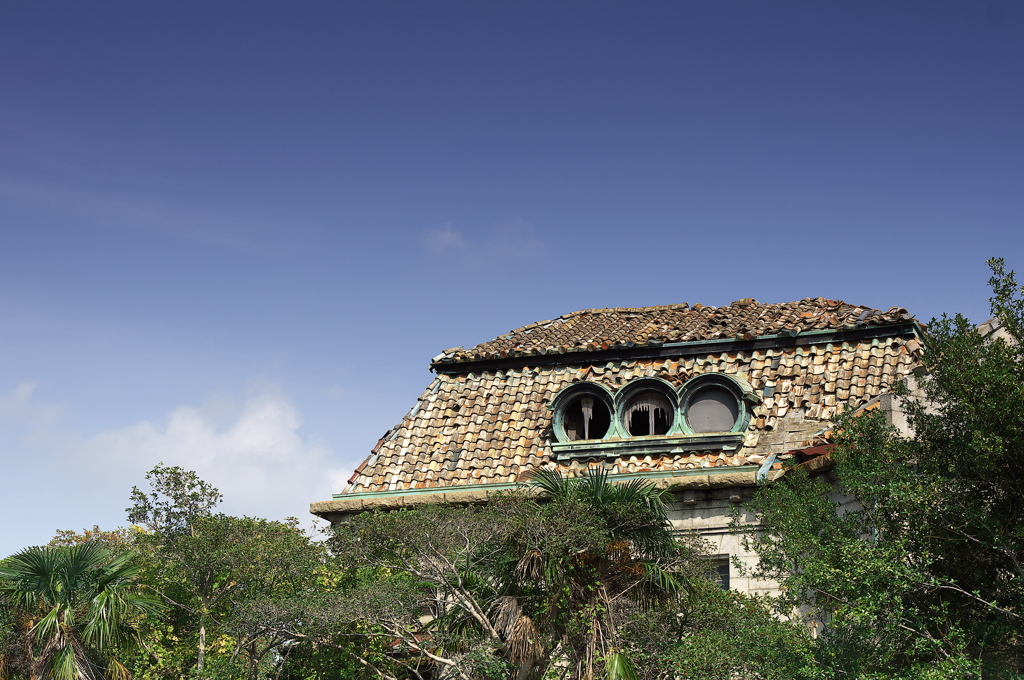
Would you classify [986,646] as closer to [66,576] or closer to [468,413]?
[468,413]

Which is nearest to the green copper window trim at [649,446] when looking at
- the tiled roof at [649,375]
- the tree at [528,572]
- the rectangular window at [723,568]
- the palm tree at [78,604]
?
the tiled roof at [649,375]

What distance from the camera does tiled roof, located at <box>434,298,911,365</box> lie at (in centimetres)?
1827

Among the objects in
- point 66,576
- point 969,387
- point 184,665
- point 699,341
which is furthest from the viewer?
point 699,341

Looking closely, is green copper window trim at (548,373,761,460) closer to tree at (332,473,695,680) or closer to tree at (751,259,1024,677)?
tree at (332,473,695,680)

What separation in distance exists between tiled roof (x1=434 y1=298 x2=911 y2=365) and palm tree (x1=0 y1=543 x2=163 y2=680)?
7.04 metres

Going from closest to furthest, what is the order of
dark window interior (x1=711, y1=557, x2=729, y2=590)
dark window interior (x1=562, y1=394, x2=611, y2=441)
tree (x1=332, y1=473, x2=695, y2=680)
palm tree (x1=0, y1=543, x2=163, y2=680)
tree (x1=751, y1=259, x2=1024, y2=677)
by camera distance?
1. tree (x1=751, y1=259, x2=1024, y2=677)
2. tree (x1=332, y1=473, x2=695, y2=680)
3. palm tree (x1=0, y1=543, x2=163, y2=680)
4. dark window interior (x1=711, y1=557, x2=729, y2=590)
5. dark window interior (x1=562, y1=394, x2=611, y2=441)

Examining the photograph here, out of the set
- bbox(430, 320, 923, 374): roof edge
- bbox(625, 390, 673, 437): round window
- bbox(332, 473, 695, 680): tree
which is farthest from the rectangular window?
bbox(430, 320, 923, 374): roof edge

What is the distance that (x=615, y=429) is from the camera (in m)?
18.2

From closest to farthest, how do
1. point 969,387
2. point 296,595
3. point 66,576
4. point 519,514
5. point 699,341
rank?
point 969,387 → point 519,514 → point 296,595 → point 66,576 → point 699,341

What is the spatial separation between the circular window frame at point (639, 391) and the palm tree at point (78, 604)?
804 cm

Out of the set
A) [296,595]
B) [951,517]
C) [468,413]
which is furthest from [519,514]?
[468,413]

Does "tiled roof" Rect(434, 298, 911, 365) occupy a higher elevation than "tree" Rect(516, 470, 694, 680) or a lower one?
higher

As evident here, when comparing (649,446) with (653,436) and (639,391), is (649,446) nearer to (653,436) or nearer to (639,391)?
(653,436)

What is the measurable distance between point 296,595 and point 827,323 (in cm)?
980
